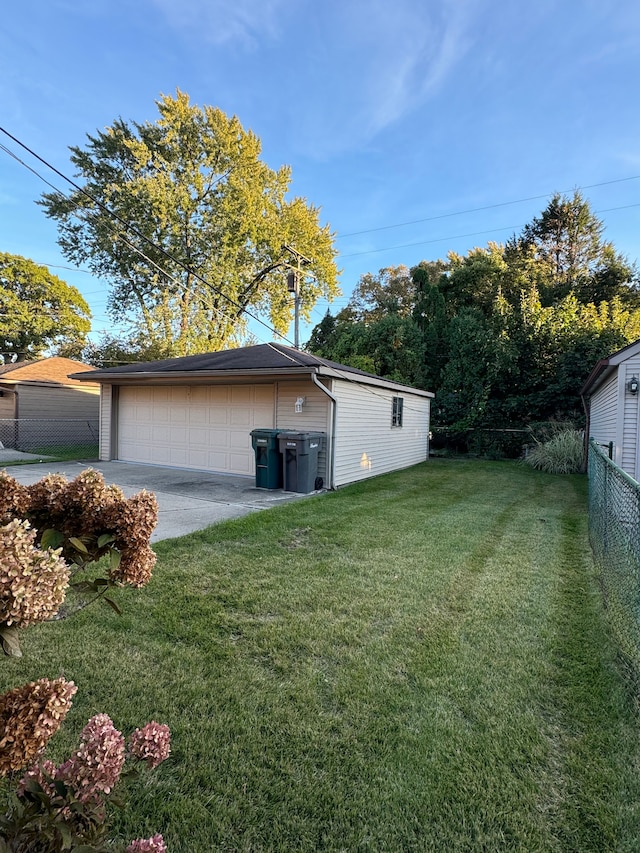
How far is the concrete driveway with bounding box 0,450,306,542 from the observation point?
19.5ft

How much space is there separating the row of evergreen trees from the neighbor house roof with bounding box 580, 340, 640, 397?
422 centimetres

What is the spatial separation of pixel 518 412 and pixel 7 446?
19.3 m

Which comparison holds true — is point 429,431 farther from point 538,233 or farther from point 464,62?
point 538,233

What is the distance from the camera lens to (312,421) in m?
Answer: 8.80

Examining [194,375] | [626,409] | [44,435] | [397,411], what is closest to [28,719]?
[626,409]

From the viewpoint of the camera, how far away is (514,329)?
16125 millimetres

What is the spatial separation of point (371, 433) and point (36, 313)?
26049 millimetres

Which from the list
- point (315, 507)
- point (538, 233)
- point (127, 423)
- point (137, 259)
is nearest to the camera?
point (315, 507)

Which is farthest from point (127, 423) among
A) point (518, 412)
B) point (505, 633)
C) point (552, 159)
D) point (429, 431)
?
point (552, 159)

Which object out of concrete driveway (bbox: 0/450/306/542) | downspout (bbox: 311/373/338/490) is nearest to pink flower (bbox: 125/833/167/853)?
concrete driveway (bbox: 0/450/306/542)

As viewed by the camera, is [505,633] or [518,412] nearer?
[505,633]

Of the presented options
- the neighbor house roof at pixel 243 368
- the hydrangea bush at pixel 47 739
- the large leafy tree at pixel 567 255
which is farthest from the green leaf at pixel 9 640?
the large leafy tree at pixel 567 255

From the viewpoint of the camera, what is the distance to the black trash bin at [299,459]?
805 cm

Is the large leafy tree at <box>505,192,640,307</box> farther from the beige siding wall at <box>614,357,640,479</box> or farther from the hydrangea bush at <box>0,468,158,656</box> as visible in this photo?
the hydrangea bush at <box>0,468,158,656</box>
